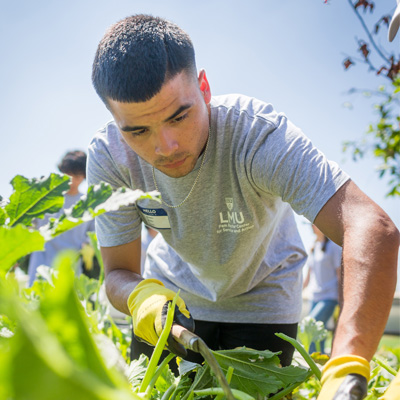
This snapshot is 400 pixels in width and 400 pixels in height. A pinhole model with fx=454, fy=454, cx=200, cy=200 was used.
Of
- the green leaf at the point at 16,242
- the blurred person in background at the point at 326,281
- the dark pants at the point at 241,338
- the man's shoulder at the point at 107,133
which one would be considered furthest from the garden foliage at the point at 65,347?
→ the blurred person in background at the point at 326,281

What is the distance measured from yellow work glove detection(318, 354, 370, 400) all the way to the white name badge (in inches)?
33.8

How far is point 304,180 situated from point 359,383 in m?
0.56

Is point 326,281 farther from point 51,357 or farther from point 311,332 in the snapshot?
point 51,357

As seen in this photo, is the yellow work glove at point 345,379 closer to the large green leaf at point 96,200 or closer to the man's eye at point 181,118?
the large green leaf at point 96,200

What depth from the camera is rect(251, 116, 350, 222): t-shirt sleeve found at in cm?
118

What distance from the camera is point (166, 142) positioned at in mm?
1237

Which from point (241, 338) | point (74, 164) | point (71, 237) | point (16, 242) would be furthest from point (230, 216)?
point (74, 164)

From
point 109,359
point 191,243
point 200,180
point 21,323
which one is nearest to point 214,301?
point 191,243

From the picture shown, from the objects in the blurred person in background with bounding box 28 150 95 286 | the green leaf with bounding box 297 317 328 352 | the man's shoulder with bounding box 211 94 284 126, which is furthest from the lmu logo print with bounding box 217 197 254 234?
the blurred person in background with bounding box 28 150 95 286

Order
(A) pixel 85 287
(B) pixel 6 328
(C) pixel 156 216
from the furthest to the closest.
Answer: (A) pixel 85 287 → (C) pixel 156 216 → (B) pixel 6 328

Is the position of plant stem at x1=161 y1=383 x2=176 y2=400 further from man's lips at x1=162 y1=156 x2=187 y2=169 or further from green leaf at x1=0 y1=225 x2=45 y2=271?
man's lips at x1=162 y1=156 x2=187 y2=169

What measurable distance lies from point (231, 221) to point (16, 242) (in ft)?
3.56

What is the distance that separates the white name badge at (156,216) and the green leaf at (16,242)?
3.61ft

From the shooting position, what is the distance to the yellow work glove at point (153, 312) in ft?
3.62
